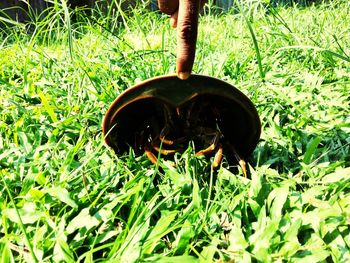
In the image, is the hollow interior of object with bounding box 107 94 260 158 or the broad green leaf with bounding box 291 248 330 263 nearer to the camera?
the broad green leaf with bounding box 291 248 330 263

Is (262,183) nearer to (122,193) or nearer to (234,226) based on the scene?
(234,226)

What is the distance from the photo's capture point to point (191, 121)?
4.17ft

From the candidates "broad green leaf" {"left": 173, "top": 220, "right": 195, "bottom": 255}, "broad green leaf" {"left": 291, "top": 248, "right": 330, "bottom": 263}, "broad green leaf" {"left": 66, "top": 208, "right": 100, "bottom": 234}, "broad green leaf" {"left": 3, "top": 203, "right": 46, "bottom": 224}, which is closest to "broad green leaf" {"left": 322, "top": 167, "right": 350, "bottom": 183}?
"broad green leaf" {"left": 291, "top": 248, "right": 330, "bottom": 263}

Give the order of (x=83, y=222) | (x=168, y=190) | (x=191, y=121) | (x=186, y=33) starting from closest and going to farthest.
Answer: (x=186, y=33) → (x=83, y=222) → (x=168, y=190) → (x=191, y=121)

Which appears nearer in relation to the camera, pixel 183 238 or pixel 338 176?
pixel 183 238

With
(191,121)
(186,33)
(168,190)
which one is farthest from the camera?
(191,121)

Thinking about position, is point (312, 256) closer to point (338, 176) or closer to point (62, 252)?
point (338, 176)

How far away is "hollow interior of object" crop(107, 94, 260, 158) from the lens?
118 centimetres

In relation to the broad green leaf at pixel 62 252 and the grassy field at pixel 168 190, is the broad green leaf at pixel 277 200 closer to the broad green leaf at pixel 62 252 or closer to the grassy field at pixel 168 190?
the grassy field at pixel 168 190

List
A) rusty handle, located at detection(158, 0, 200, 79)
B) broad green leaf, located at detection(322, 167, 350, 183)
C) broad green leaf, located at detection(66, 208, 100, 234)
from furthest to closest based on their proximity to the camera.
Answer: broad green leaf, located at detection(322, 167, 350, 183) < broad green leaf, located at detection(66, 208, 100, 234) < rusty handle, located at detection(158, 0, 200, 79)

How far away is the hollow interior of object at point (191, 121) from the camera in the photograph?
3.87ft

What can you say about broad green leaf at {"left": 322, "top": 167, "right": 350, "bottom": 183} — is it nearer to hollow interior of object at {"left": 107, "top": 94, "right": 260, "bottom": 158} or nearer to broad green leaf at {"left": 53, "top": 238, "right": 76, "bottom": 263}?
hollow interior of object at {"left": 107, "top": 94, "right": 260, "bottom": 158}

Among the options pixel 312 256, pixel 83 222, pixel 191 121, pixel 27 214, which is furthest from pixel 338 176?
pixel 27 214

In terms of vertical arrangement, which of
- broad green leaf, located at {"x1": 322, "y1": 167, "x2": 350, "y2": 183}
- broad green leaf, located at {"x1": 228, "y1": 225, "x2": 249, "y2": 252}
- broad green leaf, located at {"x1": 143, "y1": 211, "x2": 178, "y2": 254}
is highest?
broad green leaf, located at {"x1": 322, "y1": 167, "x2": 350, "y2": 183}
